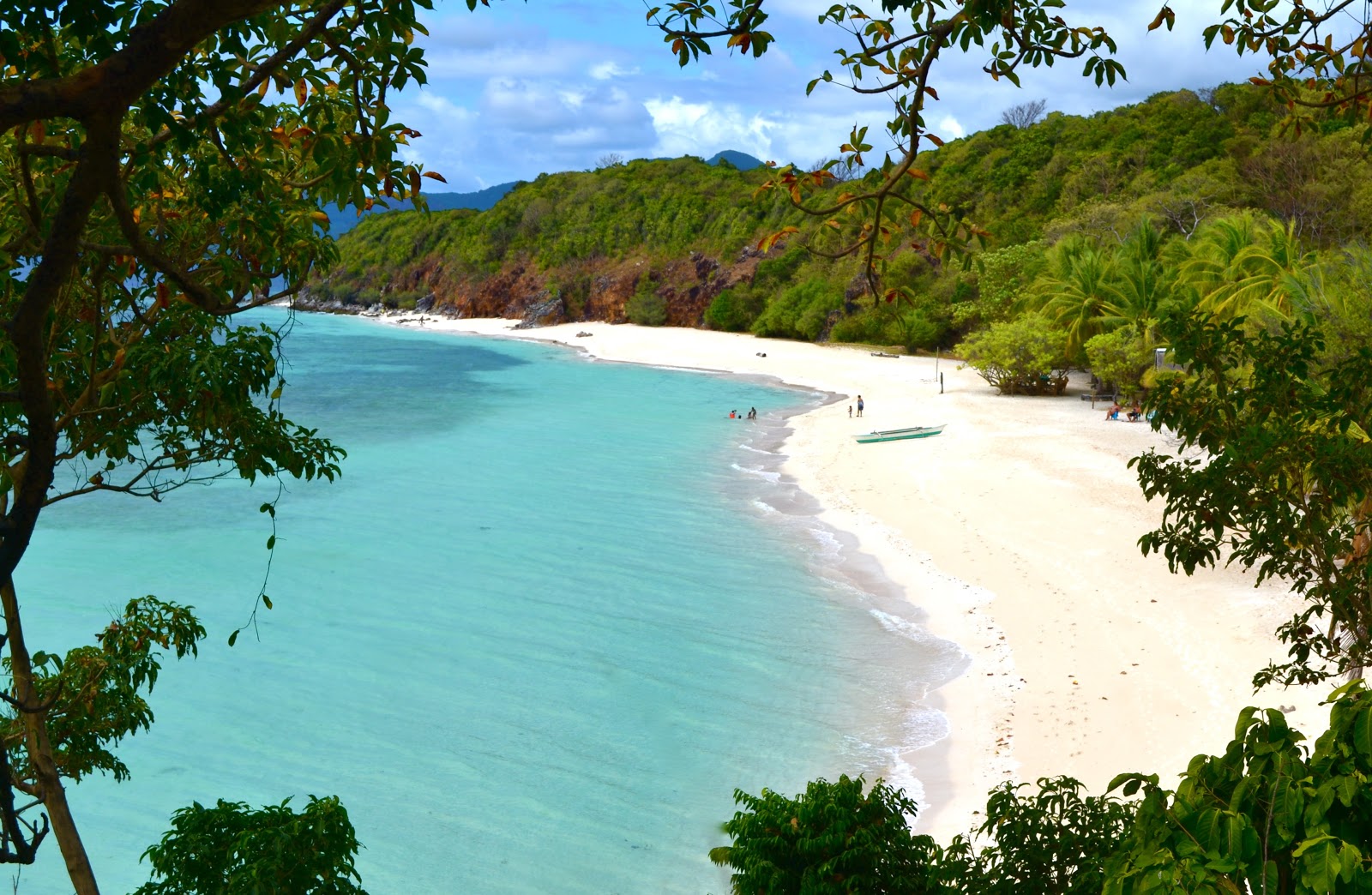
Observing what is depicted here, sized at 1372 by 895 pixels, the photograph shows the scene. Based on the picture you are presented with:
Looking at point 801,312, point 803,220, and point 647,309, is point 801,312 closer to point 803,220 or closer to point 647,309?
point 647,309

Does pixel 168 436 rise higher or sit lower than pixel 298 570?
higher

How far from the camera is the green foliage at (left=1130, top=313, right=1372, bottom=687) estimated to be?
16.8 feet

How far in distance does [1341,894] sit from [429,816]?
11.5m

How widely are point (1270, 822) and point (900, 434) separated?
29881 mm

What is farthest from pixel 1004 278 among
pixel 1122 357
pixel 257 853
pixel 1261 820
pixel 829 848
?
pixel 1261 820

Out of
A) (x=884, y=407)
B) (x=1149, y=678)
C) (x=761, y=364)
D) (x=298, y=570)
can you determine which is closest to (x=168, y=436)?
(x=1149, y=678)

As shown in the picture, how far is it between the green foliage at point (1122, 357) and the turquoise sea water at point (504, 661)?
11.6 m

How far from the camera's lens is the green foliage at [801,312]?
6362 cm

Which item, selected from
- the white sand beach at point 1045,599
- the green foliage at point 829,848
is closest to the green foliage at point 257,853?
the green foliage at point 829,848

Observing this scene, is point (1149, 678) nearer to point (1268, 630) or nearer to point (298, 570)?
point (1268, 630)

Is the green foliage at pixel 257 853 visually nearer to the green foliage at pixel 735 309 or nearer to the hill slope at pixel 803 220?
the hill slope at pixel 803 220

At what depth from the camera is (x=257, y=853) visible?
4.96 metres

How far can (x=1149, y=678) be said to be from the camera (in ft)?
45.0

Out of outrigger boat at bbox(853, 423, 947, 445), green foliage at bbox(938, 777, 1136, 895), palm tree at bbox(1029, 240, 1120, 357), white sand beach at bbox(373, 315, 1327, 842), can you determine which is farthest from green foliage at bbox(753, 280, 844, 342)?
green foliage at bbox(938, 777, 1136, 895)
